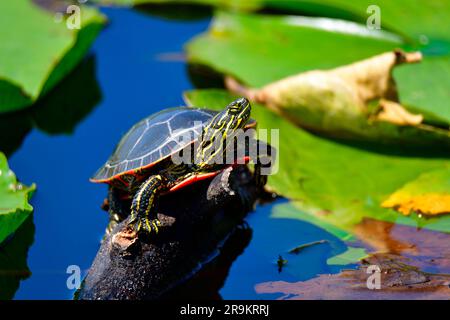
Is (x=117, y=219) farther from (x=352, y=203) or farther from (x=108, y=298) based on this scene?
(x=352, y=203)

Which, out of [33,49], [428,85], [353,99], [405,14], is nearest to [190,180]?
[353,99]

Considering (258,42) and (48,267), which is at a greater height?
(258,42)

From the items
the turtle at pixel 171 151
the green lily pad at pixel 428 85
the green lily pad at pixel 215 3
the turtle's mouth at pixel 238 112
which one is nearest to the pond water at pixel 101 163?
the green lily pad at pixel 215 3

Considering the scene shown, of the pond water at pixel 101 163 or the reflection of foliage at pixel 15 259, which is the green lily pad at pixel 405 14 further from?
the reflection of foliage at pixel 15 259

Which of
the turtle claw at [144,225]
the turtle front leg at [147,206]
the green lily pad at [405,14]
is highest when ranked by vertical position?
the green lily pad at [405,14]

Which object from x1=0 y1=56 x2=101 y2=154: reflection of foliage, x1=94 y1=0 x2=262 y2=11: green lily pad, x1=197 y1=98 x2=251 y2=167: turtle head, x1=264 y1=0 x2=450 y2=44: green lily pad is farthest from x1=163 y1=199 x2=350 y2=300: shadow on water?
x1=94 y1=0 x2=262 y2=11: green lily pad
